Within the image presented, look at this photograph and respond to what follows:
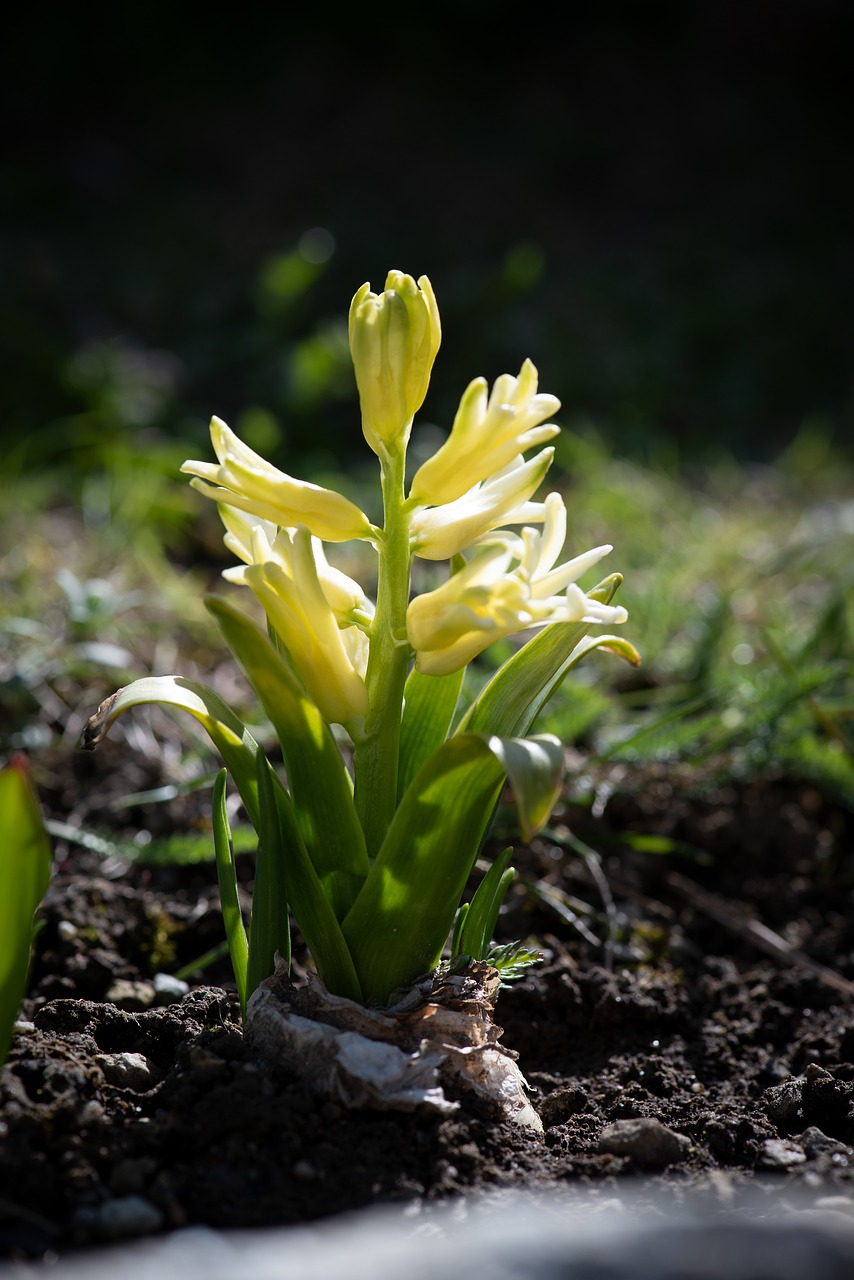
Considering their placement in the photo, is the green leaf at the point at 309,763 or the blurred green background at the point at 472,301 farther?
the blurred green background at the point at 472,301

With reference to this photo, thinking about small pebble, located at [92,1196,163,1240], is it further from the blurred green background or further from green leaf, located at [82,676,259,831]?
the blurred green background

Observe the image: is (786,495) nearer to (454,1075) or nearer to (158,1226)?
(454,1075)

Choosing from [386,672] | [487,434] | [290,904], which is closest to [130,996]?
[290,904]

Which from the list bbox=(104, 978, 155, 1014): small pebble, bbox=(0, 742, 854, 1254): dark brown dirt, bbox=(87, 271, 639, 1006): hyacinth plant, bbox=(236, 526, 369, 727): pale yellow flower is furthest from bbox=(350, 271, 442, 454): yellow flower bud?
bbox=(104, 978, 155, 1014): small pebble

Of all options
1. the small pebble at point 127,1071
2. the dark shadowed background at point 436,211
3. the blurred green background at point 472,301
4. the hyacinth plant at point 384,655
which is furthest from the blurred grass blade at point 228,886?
the dark shadowed background at point 436,211

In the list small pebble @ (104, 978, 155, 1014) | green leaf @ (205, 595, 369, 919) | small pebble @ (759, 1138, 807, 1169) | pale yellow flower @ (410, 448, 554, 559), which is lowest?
small pebble @ (759, 1138, 807, 1169)

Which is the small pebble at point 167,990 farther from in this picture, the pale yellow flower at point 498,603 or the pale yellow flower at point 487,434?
the pale yellow flower at point 487,434
